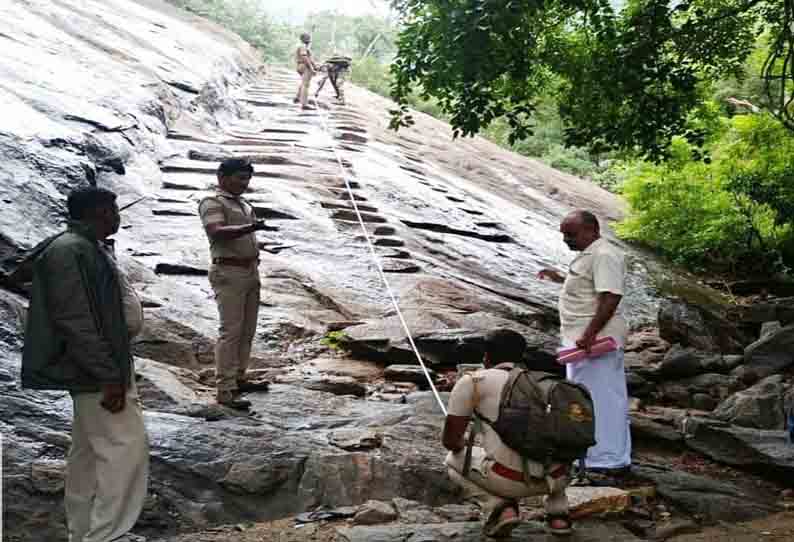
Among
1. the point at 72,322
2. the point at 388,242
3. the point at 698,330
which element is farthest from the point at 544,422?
the point at 388,242

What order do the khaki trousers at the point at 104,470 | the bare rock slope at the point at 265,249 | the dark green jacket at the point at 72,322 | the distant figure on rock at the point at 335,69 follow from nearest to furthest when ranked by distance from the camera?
the dark green jacket at the point at 72,322
the khaki trousers at the point at 104,470
the bare rock slope at the point at 265,249
the distant figure on rock at the point at 335,69

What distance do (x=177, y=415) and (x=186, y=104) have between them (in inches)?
456

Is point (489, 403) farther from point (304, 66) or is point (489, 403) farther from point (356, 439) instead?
point (304, 66)

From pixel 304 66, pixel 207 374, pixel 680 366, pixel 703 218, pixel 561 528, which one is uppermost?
pixel 304 66

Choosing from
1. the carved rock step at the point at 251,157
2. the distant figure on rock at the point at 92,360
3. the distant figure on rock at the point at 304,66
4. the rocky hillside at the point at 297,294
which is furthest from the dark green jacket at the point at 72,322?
the distant figure on rock at the point at 304,66

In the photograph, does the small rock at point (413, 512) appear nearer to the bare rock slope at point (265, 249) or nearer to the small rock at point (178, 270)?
the bare rock slope at point (265, 249)

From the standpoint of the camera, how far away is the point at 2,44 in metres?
12.4

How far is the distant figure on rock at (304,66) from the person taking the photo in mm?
19719

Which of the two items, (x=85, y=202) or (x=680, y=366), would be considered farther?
(x=680, y=366)

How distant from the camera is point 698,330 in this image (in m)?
10.2

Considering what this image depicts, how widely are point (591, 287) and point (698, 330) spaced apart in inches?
216

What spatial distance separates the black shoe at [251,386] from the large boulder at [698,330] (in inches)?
224

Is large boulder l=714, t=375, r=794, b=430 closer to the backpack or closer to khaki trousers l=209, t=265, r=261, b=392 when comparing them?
the backpack

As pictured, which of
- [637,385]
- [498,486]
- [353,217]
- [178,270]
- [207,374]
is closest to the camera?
[498,486]
